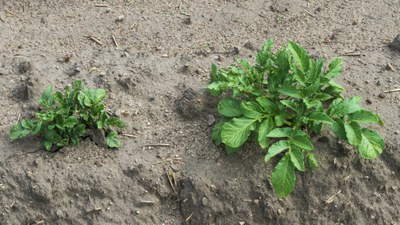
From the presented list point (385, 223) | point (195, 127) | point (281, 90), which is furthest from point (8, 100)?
point (385, 223)

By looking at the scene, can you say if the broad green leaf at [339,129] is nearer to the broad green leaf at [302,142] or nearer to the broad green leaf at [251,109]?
the broad green leaf at [302,142]

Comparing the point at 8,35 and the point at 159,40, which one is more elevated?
the point at 159,40

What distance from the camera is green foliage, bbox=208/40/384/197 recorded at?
3402mm

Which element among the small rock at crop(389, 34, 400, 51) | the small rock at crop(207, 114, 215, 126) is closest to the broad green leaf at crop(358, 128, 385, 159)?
the small rock at crop(207, 114, 215, 126)

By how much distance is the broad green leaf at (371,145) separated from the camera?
3.44 m

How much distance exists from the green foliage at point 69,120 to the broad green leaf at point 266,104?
927mm

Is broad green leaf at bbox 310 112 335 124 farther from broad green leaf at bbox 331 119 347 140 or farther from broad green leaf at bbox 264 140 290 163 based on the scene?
broad green leaf at bbox 264 140 290 163

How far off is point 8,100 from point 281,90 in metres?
1.97

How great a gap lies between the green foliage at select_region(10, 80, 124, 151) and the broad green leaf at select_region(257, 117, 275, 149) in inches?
36.6

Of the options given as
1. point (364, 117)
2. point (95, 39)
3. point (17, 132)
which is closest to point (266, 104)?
point (364, 117)

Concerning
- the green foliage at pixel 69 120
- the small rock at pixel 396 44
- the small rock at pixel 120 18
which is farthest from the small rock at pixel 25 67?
the small rock at pixel 396 44

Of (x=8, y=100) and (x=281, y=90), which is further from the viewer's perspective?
(x=8, y=100)

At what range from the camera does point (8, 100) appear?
13.4 feet

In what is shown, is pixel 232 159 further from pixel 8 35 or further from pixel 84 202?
pixel 8 35
